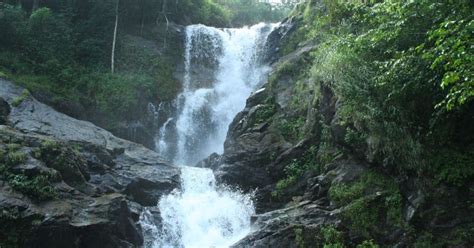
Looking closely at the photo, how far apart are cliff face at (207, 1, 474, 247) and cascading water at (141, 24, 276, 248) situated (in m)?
1.13

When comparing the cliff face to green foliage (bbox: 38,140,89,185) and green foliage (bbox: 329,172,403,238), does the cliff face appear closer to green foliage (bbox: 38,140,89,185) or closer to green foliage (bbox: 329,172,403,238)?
green foliage (bbox: 329,172,403,238)

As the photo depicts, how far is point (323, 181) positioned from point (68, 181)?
26.1 feet

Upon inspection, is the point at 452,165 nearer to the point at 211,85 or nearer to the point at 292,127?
the point at 292,127

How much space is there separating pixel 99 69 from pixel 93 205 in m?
13.5

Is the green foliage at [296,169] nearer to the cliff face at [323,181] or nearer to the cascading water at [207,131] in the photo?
the cliff face at [323,181]

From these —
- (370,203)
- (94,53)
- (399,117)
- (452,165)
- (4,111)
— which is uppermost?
(94,53)

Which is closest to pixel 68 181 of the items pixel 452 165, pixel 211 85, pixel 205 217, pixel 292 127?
pixel 205 217

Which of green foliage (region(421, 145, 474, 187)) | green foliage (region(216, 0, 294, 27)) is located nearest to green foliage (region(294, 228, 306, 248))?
green foliage (region(421, 145, 474, 187))

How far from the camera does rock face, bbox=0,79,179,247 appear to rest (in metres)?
11.6

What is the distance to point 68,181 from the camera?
546 inches

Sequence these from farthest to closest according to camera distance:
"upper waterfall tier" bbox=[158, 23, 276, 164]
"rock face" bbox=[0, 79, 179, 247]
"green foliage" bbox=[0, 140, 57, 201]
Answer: "upper waterfall tier" bbox=[158, 23, 276, 164] < "green foliage" bbox=[0, 140, 57, 201] < "rock face" bbox=[0, 79, 179, 247]

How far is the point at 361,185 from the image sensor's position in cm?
1207

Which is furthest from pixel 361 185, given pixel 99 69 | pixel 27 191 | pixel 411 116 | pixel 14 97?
pixel 99 69

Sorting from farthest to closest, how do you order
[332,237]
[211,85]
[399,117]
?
[211,85]
[332,237]
[399,117]
